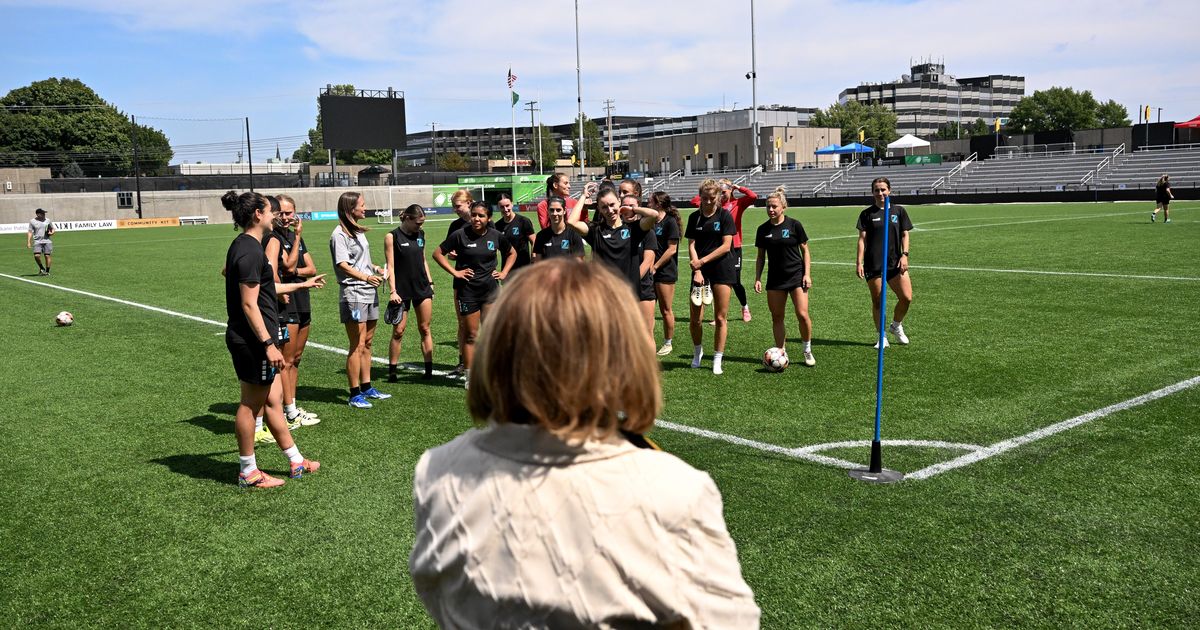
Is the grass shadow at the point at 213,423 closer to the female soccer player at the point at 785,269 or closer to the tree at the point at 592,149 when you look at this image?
the female soccer player at the point at 785,269

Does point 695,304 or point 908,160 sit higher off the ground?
point 908,160

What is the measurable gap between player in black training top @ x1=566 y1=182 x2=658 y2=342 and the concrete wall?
5847 centimetres

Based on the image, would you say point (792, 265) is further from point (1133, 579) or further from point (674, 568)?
point (674, 568)

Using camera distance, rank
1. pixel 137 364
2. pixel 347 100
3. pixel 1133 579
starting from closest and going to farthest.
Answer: pixel 1133 579
pixel 137 364
pixel 347 100

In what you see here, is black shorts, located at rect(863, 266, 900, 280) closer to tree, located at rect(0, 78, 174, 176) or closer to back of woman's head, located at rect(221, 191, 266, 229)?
back of woman's head, located at rect(221, 191, 266, 229)

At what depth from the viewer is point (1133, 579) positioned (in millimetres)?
4508

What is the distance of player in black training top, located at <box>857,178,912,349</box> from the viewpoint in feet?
37.3

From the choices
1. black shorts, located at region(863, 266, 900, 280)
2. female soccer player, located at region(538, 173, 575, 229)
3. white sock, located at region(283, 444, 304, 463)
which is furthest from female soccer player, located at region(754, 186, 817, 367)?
white sock, located at region(283, 444, 304, 463)

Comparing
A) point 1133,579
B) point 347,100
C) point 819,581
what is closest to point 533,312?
point 819,581

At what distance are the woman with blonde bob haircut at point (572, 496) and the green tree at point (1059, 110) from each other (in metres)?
144

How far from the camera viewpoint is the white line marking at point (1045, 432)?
6.34 metres

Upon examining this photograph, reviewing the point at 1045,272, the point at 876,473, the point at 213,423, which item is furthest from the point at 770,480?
the point at 1045,272

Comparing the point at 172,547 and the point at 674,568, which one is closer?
the point at 674,568

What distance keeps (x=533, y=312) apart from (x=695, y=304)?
8.68 metres
